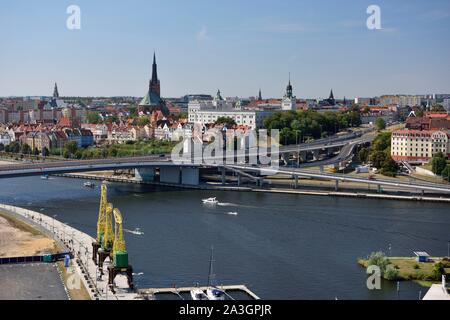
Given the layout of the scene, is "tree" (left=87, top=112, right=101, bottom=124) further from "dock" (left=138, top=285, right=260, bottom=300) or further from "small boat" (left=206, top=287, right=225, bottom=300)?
"small boat" (left=206, top=287, right=225, bottom=300)

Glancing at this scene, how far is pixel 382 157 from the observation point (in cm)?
1678

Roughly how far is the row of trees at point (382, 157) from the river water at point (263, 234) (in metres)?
2.98

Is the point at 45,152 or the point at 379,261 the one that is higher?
the point at 45,152

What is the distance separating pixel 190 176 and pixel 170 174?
590 mm

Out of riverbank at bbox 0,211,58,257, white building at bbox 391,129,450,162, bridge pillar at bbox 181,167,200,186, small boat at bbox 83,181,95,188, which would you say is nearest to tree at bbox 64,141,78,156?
small boat at bbox 83,181,95,188

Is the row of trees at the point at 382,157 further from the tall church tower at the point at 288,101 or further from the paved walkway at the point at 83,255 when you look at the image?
the tall church tower at the point at 288,101

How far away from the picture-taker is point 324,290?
22.8ft

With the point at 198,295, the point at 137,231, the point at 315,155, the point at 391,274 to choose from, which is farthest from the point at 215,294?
the point at 315,155

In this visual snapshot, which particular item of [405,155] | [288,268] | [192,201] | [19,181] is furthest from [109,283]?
[405,155]

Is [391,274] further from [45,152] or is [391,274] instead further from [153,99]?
[153,99]

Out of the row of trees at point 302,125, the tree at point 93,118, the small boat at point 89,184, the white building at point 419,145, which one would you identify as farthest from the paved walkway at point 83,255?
the tree at point 93,118

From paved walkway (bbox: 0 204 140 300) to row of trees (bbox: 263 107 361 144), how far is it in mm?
12904

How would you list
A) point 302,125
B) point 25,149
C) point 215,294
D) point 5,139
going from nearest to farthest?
point 215,294
point 25,149
point 302,125
point 5,139
